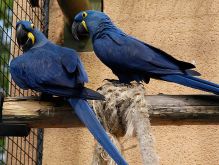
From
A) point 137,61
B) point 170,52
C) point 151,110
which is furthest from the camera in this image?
point 170,52

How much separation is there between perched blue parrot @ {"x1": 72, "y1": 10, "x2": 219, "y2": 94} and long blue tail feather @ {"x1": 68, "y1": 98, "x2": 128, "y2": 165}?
0.24 m

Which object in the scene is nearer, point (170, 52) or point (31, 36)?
point (31, 36)

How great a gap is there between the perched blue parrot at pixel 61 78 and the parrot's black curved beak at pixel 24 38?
0.03 m

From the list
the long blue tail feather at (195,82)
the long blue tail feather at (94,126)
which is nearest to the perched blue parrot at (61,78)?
the long blue tail feather at (94,126)

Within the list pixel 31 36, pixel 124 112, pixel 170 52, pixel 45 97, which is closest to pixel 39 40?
pixel 31 36

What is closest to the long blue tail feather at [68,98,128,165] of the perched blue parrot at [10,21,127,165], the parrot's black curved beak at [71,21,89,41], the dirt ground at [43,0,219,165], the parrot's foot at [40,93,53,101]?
the perched blue parrot at [10,21,127,165]

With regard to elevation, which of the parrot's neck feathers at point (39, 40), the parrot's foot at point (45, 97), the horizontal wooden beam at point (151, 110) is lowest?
the horizontal wooden beam at point (151, 110)

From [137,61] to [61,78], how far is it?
0.27 m

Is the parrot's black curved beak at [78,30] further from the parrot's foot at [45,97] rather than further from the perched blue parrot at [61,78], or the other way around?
the parrot's foot at [45,97]

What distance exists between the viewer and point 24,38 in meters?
1.86

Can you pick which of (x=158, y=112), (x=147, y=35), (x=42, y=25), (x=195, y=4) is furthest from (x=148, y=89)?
(x=158, y=112)

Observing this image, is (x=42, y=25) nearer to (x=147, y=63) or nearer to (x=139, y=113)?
(x=147, y=63)

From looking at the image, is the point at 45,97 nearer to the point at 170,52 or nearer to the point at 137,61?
the point at 137,61

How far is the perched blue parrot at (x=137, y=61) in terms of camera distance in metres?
1.66
